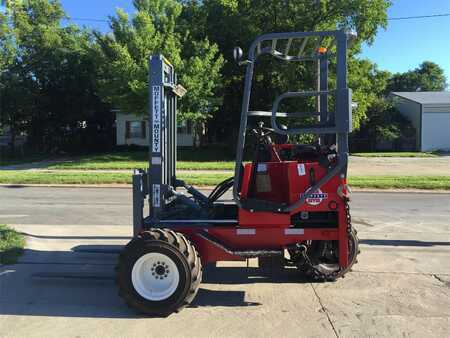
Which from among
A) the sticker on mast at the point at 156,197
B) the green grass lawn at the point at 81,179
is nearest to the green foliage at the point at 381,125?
the green grass lawn at the point at 81,179

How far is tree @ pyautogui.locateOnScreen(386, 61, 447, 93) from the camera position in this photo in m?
82.6

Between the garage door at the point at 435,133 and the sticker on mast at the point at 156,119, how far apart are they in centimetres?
4203

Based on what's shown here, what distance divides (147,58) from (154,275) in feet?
75.6

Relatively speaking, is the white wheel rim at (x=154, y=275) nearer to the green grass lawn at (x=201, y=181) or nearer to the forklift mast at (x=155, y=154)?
the forklift mast at (x=155, y=154)

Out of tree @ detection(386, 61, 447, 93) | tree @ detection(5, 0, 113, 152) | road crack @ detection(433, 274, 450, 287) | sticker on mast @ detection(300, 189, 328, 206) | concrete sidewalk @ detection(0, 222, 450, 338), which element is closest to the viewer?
concrete sidewalk @ detection(0, 222, 450, 338)

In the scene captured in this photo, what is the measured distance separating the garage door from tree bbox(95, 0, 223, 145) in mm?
22688

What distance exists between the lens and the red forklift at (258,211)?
509 centimetres

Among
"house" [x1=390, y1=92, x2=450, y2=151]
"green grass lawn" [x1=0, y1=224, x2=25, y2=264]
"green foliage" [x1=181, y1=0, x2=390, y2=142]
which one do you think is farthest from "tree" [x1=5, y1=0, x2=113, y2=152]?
"house" [x1=390, y1=92, x2=450, y2=151]

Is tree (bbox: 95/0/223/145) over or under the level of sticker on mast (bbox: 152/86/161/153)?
over

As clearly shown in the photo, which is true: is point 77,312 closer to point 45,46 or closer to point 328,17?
point 328,17

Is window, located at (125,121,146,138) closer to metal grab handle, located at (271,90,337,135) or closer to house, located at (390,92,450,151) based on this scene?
house, located at (390,92,450,151)

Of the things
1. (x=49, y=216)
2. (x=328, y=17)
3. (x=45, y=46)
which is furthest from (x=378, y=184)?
(x=45, y=46)

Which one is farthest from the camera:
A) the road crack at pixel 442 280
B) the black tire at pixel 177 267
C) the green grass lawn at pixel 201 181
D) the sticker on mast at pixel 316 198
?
the green grass lawn at pixel 201 181

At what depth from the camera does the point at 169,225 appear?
18.6ft
